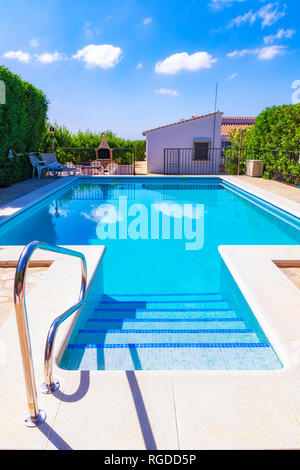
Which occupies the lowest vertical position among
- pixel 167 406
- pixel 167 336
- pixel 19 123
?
pixel 167 336

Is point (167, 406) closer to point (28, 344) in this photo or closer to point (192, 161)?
point (28, 344)

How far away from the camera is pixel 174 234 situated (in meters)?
7.49

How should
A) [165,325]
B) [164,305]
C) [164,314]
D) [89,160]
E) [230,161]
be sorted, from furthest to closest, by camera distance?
1. [89,160]
2. [230,161]
3. [164,305]
4. [164,314]
5. [165,325]

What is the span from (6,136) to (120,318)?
9.86 m

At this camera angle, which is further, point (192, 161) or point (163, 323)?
point (192, 161)

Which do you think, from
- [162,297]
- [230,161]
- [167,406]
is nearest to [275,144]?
[230,161]

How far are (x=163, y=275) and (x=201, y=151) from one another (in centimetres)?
1433

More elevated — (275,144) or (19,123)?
(19,123)

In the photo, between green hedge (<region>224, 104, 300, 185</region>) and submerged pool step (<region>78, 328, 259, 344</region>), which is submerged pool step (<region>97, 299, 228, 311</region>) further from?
green hedge (<region>224, 104, 300, 185</region>)

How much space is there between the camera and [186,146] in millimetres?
18062

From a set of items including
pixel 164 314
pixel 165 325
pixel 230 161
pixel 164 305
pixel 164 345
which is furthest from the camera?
pixel 230 161

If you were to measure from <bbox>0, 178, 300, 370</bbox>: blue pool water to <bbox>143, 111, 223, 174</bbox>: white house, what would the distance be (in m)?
6.24

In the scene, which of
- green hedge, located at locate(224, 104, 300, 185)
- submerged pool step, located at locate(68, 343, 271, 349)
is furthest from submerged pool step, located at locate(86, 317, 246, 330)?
green hedge, located at locate(224, 104, 300, 185)
